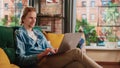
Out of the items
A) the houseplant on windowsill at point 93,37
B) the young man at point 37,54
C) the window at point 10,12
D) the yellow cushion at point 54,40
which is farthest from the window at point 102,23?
the young man at point 37,54

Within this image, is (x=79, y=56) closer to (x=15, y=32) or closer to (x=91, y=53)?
(x=15, y=32)

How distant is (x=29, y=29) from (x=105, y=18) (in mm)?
2263

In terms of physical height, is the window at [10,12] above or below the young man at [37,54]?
above

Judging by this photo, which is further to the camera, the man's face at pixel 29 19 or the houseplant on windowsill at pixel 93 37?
the houseplant on windowsill at pixel 93 37

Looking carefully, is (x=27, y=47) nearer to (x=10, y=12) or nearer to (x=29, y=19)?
(x=29, y=19)

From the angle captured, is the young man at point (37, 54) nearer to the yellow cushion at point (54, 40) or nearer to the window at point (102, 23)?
the yellow cushion at point (54, 40)

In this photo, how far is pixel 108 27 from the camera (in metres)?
4.66

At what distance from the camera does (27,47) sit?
2688 millimetres

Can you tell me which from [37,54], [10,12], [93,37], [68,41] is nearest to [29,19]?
[37,54]

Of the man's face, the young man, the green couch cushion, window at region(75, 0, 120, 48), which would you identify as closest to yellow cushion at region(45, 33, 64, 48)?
the young man

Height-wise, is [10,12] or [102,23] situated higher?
[10,12]

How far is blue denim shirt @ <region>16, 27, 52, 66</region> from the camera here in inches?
99.6

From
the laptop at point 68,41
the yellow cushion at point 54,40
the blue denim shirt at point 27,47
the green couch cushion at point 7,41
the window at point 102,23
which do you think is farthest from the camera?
the window at point 102,23

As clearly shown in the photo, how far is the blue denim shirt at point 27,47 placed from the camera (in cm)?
253
